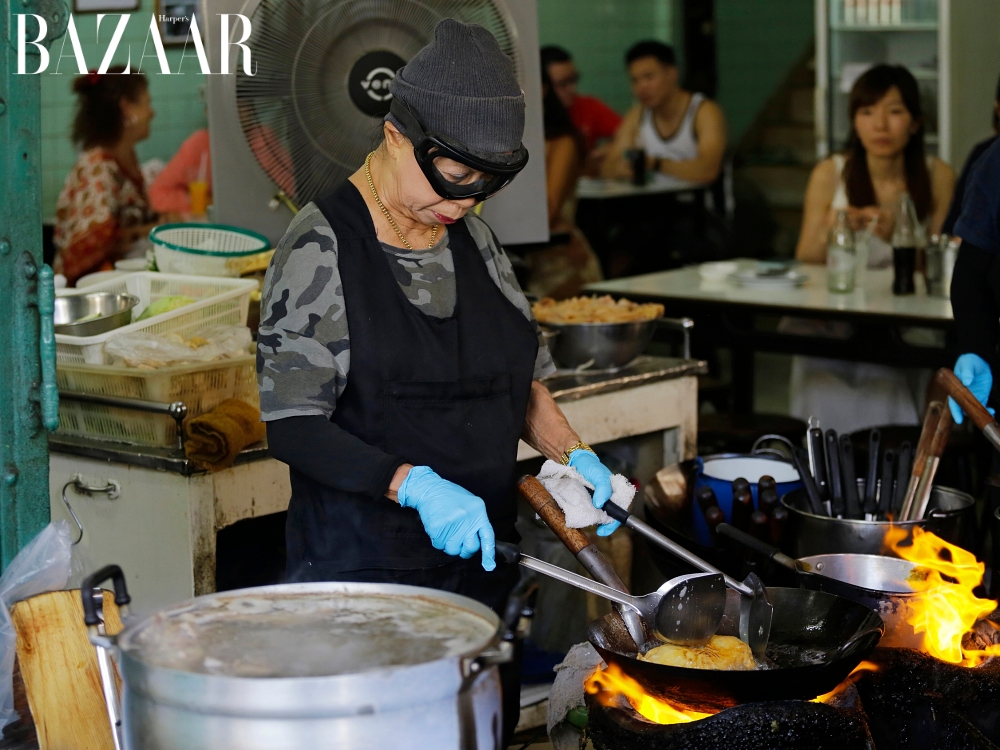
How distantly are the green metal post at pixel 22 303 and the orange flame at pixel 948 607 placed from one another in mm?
1654

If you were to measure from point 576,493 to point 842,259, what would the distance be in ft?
9.26

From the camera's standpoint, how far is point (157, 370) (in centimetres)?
267

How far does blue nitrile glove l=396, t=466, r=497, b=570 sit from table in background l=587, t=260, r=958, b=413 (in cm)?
271

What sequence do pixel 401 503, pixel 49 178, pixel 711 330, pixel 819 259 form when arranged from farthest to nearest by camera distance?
pixel 49 178 < pixel 819 259 < pixel 711 330 < pixel 401 503

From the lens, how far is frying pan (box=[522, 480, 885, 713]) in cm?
178

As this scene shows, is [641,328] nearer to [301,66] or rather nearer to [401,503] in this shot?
[301,66]

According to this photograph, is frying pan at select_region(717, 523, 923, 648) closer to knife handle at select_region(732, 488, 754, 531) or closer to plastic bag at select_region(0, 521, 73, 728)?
knife handle at select_region(732, 488, 754, 531)

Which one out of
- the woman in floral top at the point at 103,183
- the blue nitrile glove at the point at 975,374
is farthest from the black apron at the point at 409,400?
the woman in floral top at the point at 103,183

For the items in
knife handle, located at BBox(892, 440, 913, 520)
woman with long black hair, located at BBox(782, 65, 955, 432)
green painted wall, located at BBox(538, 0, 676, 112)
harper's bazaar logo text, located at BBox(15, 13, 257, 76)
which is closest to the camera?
harper's bazaar logo text, located at BBox(15, 13, 257, 76)

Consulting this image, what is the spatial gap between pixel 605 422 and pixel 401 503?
1.55 meters

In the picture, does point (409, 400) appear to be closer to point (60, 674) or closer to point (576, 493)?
point (576, 493)

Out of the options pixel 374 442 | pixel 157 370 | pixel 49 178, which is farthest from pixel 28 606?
pixel 49 178

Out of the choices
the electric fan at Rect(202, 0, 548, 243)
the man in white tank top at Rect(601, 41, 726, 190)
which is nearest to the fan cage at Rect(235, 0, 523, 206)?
the electric fan at Rect(202, 0, 548, 243)

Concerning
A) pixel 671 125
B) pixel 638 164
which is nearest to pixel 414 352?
pixel 638 164
